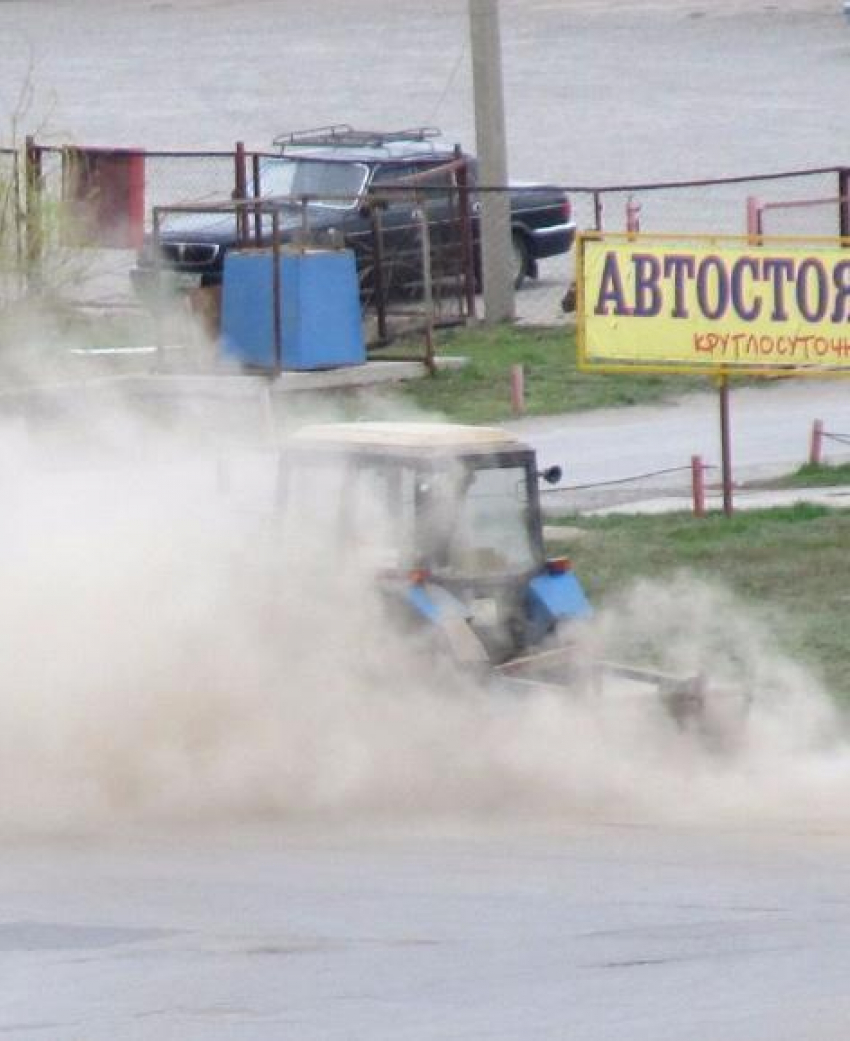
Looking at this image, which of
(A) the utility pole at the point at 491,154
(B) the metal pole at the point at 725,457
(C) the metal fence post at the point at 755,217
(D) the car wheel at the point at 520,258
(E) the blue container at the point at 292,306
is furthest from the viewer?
(D) the car wheel at the point at 520,258

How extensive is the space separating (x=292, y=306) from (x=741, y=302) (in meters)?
6.50

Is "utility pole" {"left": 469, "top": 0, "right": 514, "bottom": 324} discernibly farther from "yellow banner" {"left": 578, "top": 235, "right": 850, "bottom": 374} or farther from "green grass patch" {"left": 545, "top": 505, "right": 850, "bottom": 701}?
"green grass patch" {"left": 545, "top": 505, "right": 850, "bottom": 701}

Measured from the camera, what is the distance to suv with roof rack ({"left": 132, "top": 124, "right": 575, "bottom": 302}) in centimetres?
2634

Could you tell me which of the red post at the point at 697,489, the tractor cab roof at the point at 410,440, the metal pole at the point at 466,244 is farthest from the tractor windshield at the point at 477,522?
the metal pole at the point at 466,244

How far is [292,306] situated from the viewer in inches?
921

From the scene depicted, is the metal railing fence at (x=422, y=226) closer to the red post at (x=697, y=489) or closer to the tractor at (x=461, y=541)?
the red post at (x=697, y=489)

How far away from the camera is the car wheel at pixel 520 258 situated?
29188 millimetres

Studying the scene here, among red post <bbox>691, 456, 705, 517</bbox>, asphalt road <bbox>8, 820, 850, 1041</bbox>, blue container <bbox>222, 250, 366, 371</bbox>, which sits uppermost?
blue container <bbox>222, 250, 366, 371</bbox>

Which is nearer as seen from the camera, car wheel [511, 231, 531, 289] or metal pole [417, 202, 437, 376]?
metal pole [417, 202, 437, 376]

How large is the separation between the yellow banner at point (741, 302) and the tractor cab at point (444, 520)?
20.9 ft

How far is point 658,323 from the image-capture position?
719 inches

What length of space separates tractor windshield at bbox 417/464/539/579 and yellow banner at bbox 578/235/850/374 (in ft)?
21.2

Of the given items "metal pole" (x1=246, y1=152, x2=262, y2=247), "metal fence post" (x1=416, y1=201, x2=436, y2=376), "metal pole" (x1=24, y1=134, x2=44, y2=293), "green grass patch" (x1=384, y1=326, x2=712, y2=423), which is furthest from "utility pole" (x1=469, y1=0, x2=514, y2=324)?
"metal pole" (x1=24, y1=134, x2=44, y2=293)

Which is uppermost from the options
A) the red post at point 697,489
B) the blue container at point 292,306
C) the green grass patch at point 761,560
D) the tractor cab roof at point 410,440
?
the blue container at point 292,306
